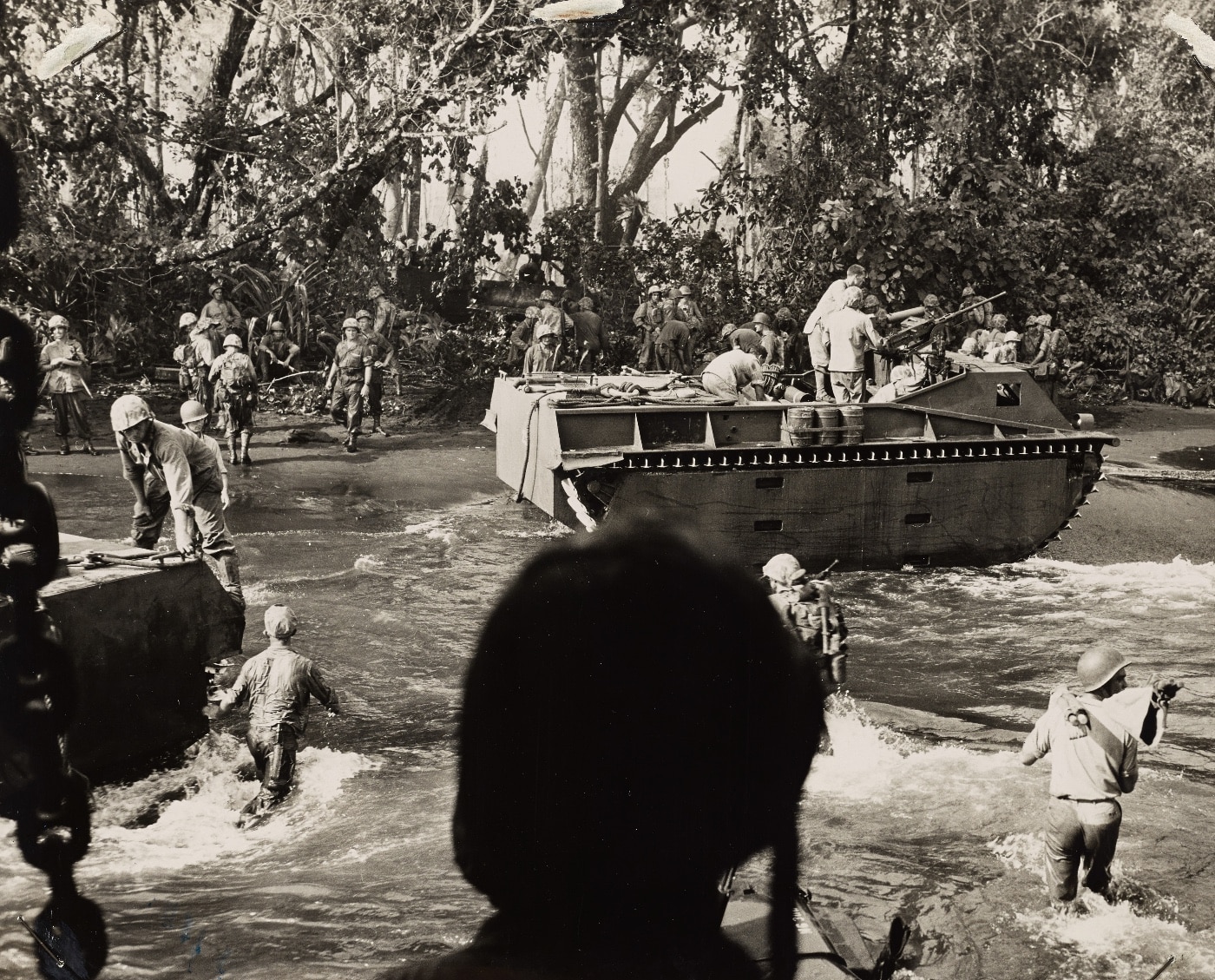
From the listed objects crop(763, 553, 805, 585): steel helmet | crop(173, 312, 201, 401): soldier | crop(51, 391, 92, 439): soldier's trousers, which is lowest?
crop(763, 553, 805, 585): steel helmet

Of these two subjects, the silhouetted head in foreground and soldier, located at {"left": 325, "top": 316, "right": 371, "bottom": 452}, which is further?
soldier, located at {"left": 325, "top": 316, "right": 371, "bottom": 452}

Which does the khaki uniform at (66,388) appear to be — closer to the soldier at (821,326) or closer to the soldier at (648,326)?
the soldier at (821,326)

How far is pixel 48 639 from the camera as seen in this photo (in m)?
1.35

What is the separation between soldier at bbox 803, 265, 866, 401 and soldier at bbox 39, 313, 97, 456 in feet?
24.9

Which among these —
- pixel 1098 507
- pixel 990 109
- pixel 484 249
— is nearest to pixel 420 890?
pixel 1098 507

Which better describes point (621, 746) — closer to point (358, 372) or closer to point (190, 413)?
point (190, 413)

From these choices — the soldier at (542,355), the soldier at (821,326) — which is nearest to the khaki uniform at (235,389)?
the soldier at (542,355)

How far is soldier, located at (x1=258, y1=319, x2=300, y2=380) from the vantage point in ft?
61.9

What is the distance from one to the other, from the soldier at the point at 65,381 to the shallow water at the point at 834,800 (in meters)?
2.41

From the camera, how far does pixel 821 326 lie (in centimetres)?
1402

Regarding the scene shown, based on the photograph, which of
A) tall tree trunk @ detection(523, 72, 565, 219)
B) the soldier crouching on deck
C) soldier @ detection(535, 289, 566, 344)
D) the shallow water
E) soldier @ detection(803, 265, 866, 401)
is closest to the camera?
the shallow water

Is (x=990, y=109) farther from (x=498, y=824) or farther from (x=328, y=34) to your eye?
(x=498, y=824)

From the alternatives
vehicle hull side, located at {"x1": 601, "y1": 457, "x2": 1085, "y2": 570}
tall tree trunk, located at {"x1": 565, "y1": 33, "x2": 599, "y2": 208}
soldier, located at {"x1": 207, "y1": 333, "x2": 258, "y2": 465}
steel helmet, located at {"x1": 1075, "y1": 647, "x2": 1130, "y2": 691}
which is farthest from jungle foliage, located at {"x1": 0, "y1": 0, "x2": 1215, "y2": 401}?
steel helmet, located at {"x1": 1075, "y1": 647, "x2": 1130, "y2": 691}

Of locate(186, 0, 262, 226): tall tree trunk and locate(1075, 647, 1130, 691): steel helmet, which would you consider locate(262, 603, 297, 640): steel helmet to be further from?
→ locate(186, 0, 262, 226): tall tree trunk
